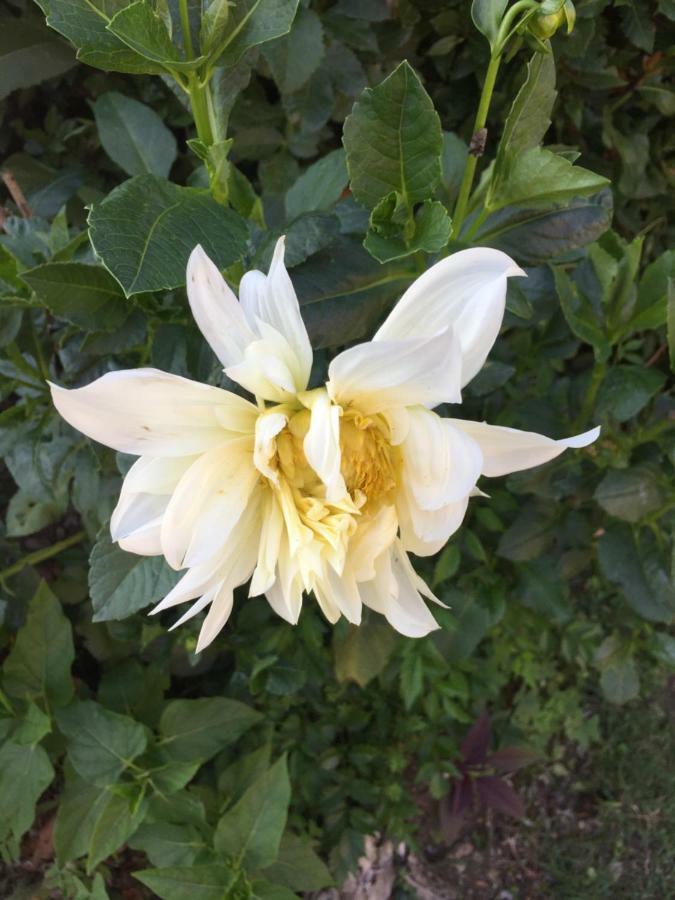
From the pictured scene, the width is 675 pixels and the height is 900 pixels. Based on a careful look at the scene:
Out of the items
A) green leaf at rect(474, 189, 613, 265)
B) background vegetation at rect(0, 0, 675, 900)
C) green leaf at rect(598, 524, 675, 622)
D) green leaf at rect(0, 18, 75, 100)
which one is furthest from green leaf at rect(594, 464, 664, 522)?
green leaf at rect(0, 18, 75, 100)

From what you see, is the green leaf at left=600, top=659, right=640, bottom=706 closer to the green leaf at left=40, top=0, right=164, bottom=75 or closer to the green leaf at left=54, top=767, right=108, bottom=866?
the green leaf at left=54, top=767, right=108, bottom=866

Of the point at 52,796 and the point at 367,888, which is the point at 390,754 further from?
the point at 52,796

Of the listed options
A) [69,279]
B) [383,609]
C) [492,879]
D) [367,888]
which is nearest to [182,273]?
[69,279]

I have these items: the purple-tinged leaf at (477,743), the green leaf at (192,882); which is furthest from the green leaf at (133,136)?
the purple-tinged leaf at (477,743)

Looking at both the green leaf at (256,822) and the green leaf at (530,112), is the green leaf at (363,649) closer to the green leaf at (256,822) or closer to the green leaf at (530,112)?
the green leaf at (256,822)

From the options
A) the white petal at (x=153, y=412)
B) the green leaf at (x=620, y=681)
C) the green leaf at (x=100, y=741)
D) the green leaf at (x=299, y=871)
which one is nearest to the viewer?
the white petal at (x=153, y=412)
